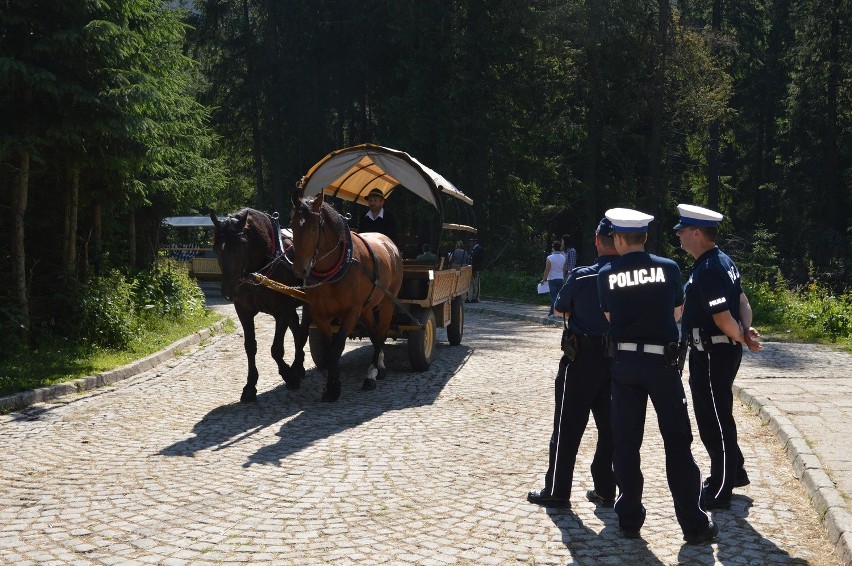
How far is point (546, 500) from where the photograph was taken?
19.3 feet

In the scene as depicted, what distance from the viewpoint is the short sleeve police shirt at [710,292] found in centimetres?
559

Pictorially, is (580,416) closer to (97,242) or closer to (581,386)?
(581,386)

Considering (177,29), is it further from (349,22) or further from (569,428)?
(349,22)

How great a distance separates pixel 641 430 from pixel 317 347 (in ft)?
23.8

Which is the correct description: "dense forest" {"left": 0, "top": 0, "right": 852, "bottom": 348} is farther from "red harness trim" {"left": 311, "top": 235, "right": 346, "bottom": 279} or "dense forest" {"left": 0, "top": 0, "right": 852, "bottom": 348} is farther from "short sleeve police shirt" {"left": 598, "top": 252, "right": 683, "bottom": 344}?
"short sleeve police shirt" {"left": 598, "top": 252, "right": 683, "bottom": 344}

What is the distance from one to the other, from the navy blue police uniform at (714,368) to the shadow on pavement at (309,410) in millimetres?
3382

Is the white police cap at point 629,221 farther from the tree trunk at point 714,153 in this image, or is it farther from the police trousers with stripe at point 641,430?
the tree trunk at point 714,153

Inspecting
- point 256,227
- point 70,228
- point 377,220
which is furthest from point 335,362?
point 70,228

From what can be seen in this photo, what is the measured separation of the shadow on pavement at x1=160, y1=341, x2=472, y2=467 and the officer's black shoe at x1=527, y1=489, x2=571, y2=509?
7.29 feet

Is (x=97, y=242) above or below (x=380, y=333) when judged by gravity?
above

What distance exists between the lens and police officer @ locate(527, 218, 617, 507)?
568cm

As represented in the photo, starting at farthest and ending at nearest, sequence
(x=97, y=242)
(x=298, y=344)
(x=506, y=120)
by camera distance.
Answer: (x=506, y=120) < (x=97, y=242) < (x=298, y=344)

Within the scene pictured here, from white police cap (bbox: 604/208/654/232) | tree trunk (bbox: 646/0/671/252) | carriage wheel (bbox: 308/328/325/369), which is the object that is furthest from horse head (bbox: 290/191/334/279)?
tree trunk (bbox: 646/0/671/252)

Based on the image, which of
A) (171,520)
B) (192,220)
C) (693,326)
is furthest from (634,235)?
(192,220)
